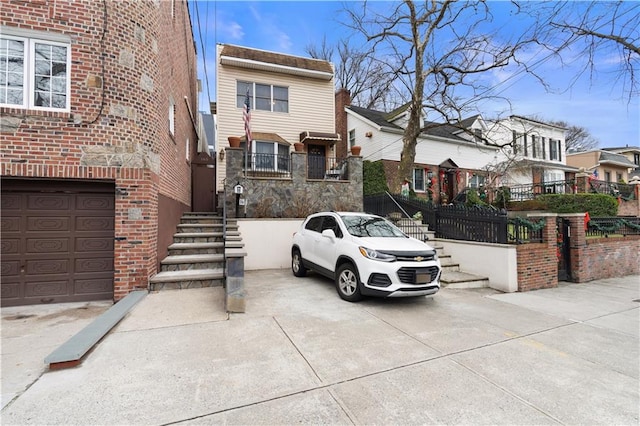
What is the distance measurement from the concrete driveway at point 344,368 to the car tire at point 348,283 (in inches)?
11.5

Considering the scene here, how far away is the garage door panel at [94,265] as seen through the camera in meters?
5.48

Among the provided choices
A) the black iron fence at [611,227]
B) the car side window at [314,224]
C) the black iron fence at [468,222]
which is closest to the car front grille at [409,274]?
the car side window at [314,224]

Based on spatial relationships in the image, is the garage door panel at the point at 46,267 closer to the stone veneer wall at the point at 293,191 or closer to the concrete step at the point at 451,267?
the stone veneer wall at the point at 293,191

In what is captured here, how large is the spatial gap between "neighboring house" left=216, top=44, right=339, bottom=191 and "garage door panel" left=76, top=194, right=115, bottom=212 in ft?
24.3

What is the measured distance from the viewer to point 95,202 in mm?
5574

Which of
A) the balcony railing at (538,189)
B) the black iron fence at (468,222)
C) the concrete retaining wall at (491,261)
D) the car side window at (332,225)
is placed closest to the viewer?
the car side window at (332,225)

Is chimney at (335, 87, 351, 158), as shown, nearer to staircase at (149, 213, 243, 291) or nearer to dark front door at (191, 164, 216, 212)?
dark front door at (191, 164, 216, 212)

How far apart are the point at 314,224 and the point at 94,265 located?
4.61 m

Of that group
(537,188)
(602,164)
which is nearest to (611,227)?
(537,188)

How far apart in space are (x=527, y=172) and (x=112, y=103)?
86.7ft

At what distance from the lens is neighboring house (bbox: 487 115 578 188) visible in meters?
22.2

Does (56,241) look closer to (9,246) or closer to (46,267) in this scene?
(46,267)

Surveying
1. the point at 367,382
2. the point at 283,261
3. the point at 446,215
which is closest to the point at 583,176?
the point at 446,215

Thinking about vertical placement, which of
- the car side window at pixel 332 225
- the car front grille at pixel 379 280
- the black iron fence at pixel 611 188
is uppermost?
the black iron fence at pixel 611 188
